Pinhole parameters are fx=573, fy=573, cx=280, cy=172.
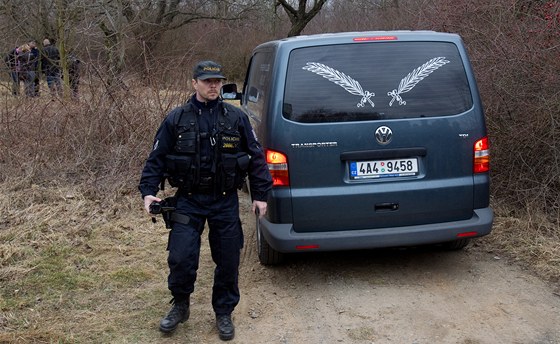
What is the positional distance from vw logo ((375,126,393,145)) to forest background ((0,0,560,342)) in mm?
1697

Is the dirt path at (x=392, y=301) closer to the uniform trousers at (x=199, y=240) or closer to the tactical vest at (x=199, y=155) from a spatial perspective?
the uniform trousers at (x=199, y=240)

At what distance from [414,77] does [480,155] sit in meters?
0.74

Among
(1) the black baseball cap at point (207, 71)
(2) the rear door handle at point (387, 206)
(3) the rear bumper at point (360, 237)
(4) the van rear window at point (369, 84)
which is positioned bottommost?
(3) the rear bumper at point (360, 237)

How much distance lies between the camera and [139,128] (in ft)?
24.6

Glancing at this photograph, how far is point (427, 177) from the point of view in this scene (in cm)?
407

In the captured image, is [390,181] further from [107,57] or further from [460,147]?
[107,57]

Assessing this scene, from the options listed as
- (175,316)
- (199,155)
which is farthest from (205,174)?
(175,316)

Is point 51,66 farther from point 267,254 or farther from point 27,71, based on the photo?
point 267,254

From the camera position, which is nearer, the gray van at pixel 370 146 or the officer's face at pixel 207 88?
the officer's face at pixel 207 88

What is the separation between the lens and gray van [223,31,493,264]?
3.98m

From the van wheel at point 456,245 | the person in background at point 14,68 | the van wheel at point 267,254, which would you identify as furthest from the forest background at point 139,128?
the van wheel at point 267,254

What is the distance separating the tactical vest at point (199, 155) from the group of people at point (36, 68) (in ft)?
17.1

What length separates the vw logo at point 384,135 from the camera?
399cm

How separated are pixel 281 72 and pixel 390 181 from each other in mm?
1093
